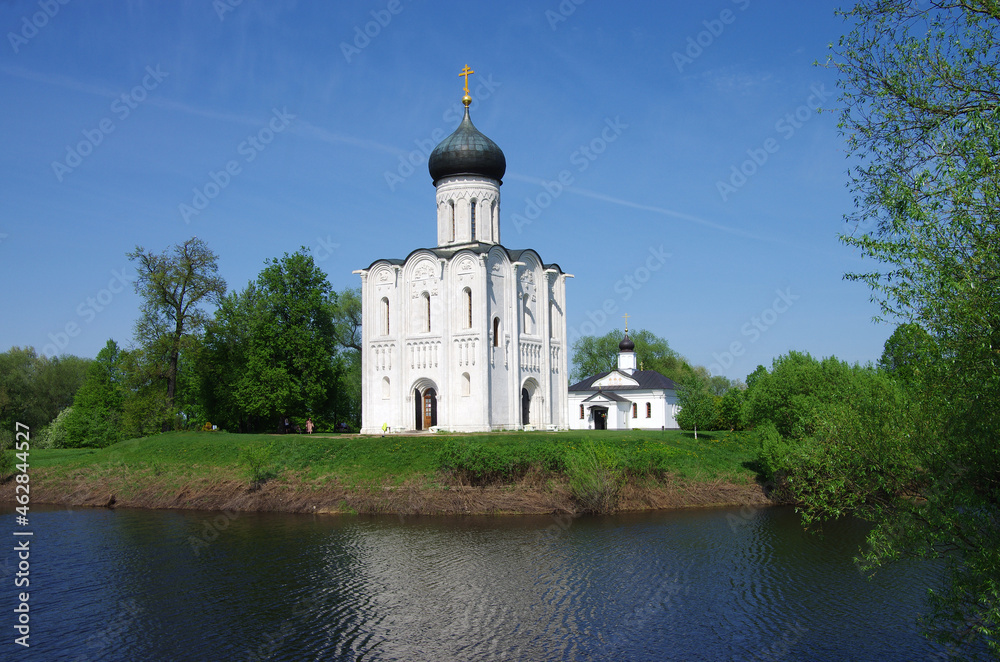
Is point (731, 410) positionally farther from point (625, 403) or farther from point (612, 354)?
point (612, 354)

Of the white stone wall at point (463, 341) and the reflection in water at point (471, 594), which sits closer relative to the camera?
the reflection in water at point (471, 594)

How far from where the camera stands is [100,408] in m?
40.8

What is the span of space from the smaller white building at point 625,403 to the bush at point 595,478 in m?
22.7

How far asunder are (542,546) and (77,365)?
150 ft

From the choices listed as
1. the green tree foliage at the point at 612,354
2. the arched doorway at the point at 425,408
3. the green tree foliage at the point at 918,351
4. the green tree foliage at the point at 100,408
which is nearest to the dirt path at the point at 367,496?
the green tree foliage at the point at 100,408

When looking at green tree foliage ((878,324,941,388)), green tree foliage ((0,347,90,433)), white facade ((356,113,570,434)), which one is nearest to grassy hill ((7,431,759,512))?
white facade ((356,113,570,434))

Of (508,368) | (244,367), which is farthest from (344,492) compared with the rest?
(244,367)

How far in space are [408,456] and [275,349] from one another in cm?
1446

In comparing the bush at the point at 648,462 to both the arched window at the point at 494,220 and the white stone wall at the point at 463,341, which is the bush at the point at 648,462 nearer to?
the white stone wall at the point at 463,341

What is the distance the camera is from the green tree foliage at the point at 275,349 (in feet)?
122

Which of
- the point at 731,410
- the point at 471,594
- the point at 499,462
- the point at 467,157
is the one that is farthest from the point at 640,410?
the point at 471,594

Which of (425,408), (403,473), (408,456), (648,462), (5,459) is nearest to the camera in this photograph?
(403,473)

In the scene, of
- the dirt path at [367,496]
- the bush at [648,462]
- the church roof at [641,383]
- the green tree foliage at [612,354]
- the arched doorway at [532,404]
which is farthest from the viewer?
the green tree foliage at [612,354]

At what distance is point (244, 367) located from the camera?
38.8 m
